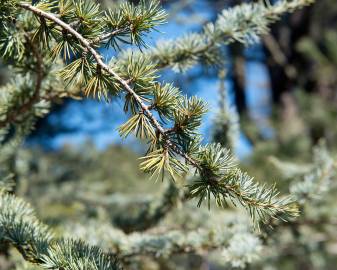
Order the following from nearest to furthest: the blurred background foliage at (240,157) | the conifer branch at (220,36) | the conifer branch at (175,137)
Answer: the conifer branch at (175,137) → the conifer branch at (220,36) → the blurred background foliage at (240,157)

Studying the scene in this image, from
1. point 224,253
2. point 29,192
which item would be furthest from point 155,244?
point 29,192

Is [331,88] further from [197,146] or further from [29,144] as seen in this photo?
[197,146]

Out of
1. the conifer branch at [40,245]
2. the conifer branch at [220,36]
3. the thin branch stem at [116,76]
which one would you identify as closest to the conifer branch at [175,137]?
the thin branch stem at [116,76]

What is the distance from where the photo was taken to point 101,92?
0.63 m

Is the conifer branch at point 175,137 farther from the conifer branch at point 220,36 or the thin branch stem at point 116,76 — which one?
the conifer branch at point 220,36

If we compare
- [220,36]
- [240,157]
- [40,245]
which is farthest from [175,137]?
[240,157]

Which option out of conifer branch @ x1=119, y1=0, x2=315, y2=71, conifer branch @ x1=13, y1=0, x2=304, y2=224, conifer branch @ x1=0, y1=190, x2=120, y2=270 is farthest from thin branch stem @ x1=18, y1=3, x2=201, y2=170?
conifer branch @ x1=119, y1=0, x2=315, y2=71

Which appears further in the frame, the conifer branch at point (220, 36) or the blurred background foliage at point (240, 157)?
the blurred background foliage at point (240, 157)

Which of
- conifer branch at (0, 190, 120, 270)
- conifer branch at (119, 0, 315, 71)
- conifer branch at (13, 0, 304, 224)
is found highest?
conifer branch at (119, 0, 315, 71)

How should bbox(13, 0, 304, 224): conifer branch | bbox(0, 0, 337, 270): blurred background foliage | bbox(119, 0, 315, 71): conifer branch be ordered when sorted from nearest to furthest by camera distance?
bbox(13, 0, 304, 224): conifer branch, bbox(119, 0, 315, 71): conifer branch, bbox(0, 0, 337, 270): blurred background foliage

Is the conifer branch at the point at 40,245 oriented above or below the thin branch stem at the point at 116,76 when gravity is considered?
below

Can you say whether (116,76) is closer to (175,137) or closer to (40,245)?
(175,137)

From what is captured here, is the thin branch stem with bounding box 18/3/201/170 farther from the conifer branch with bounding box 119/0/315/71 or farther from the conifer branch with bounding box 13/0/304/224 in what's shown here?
the conifer branch with bounding box 119/0/315/71

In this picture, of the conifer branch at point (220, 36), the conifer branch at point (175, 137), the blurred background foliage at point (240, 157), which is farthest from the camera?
the blurred background foliage at point (240, 157)
